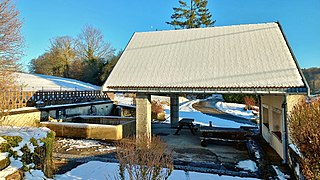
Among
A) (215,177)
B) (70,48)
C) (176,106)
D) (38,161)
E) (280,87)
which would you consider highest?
(70,48)

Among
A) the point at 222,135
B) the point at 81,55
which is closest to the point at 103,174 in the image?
the point at 222,135

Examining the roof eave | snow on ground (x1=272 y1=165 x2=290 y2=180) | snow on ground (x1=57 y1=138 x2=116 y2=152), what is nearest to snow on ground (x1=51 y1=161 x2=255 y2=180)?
snow on ground (x1=272 y1=165 x2=290 y2=180)

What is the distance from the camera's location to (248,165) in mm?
6902

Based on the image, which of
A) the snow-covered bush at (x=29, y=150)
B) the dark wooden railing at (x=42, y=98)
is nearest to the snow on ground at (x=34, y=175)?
the snow-covered bush at (x=29, y=150)

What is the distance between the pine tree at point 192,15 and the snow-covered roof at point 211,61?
23.7 m

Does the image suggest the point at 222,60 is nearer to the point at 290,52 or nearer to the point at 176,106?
the point at 290,52

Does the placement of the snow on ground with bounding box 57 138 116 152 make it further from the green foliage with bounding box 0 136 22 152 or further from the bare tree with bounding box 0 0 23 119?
the bare tree with bounding box 0 0 23 119

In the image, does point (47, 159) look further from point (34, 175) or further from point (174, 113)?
point (174, 113)

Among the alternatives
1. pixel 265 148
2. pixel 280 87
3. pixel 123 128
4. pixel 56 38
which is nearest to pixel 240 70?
pixel 280 87

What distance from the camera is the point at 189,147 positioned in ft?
30.2

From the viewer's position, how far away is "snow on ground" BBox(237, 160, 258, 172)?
6522mm

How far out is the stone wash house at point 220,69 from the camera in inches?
280

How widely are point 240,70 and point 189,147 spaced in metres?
3.92

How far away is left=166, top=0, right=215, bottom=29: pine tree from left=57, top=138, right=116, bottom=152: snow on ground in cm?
2824
